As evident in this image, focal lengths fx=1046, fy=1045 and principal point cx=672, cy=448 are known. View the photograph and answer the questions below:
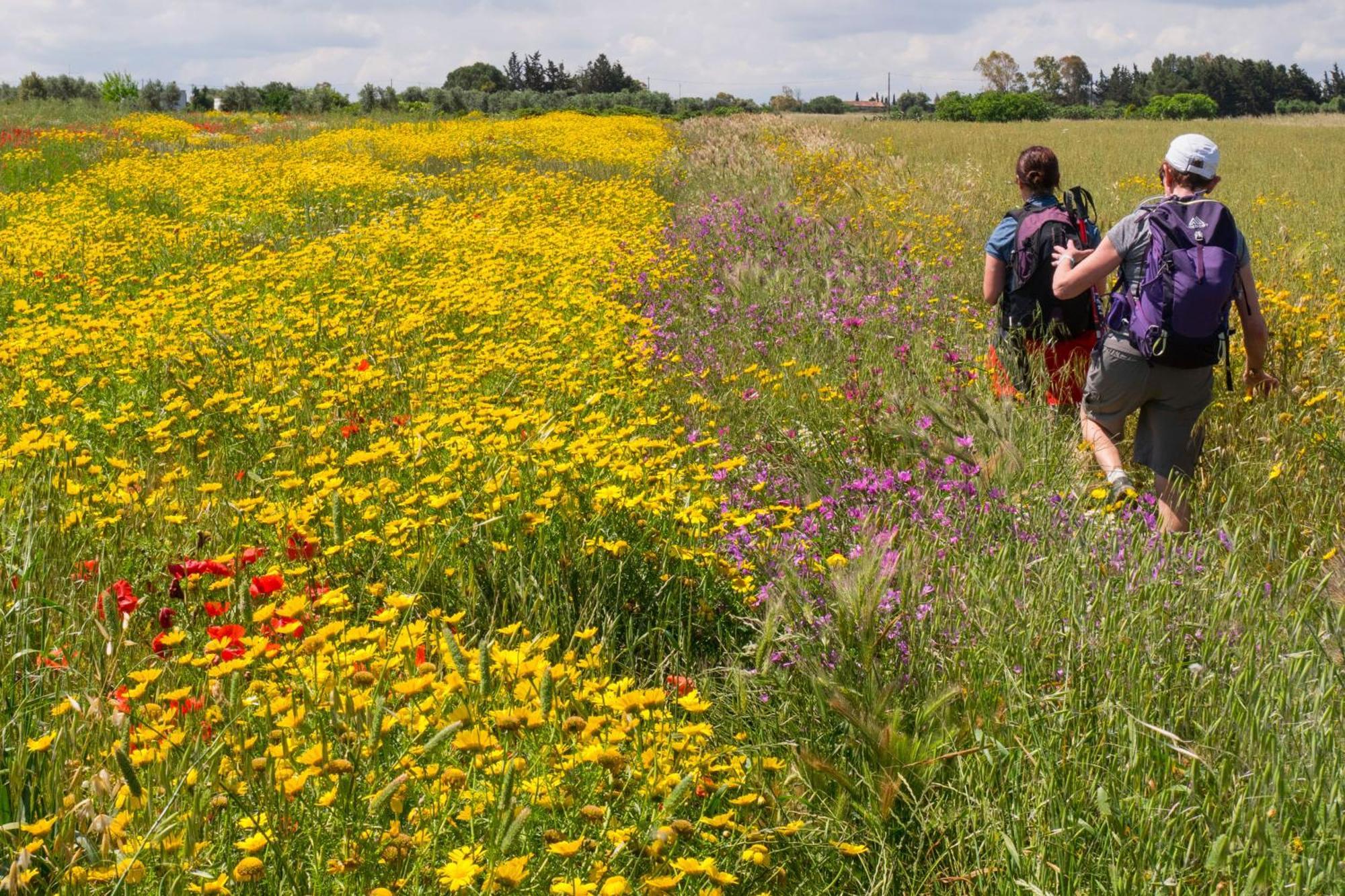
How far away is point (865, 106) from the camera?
10031 centimetres

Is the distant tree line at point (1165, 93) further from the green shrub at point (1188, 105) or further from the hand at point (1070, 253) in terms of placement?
the hand at point (1070, 253)

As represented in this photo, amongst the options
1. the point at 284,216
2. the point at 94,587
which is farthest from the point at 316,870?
the point at 284,216

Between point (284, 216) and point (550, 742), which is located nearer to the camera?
point (550, 742)

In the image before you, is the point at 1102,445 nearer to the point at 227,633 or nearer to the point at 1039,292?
the point at 1039,292

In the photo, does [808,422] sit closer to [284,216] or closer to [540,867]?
[540,867]

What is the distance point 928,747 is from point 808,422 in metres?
2.56

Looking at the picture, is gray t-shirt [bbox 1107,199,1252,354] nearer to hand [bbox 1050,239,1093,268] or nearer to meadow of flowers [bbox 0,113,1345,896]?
hand [bbox 1050,239,1093,268]

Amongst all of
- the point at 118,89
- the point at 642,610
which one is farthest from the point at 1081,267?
the point at 118,89

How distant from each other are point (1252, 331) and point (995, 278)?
1276mm

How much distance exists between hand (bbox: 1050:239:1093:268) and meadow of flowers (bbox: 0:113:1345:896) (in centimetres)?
70

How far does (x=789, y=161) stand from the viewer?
13.9m

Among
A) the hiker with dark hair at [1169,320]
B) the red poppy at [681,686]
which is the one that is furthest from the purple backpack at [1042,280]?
the red poppy at [681,686]

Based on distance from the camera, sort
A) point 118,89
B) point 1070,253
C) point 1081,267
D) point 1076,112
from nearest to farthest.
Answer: point 1081,267
point 1070,253
point 118,89
point 1076,112

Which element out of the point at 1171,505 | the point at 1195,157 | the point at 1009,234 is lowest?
the point at 1171,505
